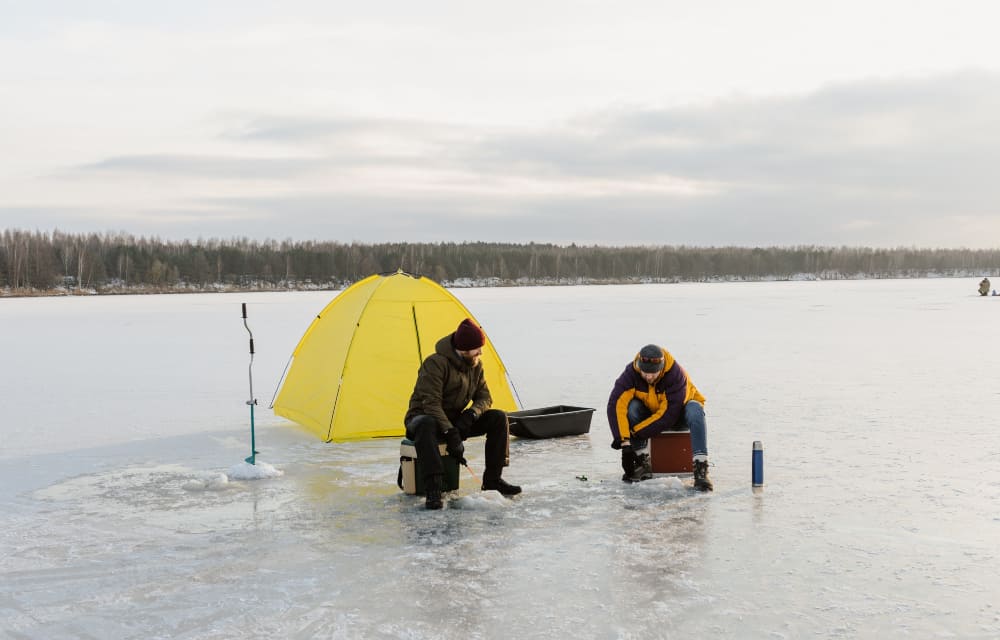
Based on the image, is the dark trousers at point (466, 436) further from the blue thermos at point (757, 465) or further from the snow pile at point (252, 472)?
the blue thermos at point (757, 465)

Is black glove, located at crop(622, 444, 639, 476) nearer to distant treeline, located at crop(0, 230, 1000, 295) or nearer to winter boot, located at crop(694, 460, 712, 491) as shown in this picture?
winter boot, located at crop(694, 460, 712, 491)

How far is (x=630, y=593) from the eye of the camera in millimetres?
4348

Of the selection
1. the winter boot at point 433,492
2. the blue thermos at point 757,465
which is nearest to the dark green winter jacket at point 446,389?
the winter boot at point 433,492

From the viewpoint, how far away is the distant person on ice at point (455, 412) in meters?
6.18

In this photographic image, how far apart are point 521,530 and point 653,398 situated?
180cm

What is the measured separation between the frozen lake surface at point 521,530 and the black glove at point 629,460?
0.19m

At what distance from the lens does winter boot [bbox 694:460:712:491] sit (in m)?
6.45

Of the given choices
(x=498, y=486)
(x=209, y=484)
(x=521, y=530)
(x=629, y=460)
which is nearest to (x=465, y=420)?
(x=498, y=486)

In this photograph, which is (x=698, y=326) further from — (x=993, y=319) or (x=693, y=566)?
(x=693, y=566)

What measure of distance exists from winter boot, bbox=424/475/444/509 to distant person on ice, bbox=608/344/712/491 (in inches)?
55.9

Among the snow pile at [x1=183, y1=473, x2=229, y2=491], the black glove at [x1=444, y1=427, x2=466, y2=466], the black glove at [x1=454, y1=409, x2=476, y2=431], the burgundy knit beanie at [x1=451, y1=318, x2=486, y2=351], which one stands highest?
the burgundy knit beanie at [x1=451, y1=318, x2=486, y2=351]

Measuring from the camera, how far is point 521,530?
5527 millimetres

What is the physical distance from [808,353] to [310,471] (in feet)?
37.8

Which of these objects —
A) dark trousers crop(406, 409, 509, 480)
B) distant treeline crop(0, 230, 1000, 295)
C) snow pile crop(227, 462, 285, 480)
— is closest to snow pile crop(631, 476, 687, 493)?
dark trousers crop(406, 409, 509, 480)
